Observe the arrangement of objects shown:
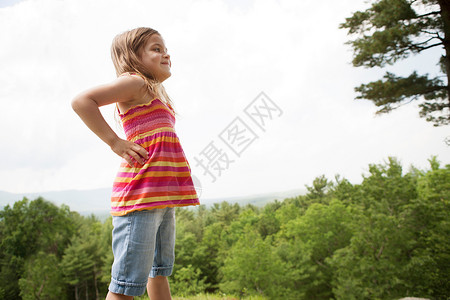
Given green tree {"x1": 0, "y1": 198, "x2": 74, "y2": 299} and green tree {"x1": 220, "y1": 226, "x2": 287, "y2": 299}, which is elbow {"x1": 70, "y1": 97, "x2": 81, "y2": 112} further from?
green tree {"x1": 0, "y1": 198, "x2": 74, "y2": 299}

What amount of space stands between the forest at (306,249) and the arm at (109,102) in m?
7.62

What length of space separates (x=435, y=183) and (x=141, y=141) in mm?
17349

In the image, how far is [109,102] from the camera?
3.73ft

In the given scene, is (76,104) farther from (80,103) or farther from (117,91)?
(117,91)

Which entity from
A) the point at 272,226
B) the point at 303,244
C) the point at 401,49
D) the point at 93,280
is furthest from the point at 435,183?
the point at 93,280

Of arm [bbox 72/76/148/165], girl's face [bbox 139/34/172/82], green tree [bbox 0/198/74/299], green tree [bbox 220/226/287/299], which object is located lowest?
green tree [bbox 220/226/287/299]

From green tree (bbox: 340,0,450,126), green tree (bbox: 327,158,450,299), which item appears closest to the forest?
green tree (bbox: 327,158,450,299)

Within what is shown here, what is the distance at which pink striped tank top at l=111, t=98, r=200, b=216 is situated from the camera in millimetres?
1121

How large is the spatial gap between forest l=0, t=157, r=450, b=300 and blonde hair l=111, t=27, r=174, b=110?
7.65 m

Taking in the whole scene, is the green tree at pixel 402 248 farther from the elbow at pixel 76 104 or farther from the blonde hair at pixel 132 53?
the elbow at pixel 76 104

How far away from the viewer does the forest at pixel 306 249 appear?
13422mm

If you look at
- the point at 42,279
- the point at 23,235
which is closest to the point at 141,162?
the point at 42,279

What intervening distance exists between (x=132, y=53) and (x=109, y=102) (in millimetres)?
293

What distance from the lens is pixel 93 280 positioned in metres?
24.4
